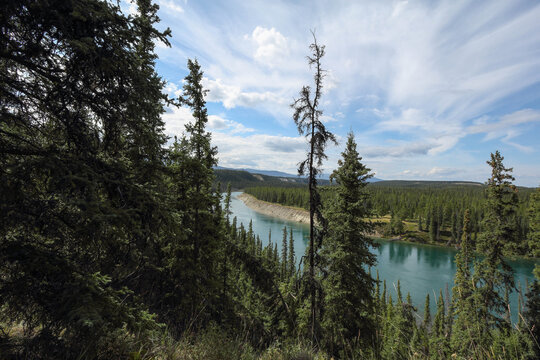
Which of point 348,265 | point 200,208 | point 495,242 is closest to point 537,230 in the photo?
point 495,242

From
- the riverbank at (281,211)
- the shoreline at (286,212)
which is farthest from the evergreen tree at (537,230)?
the riverbank at (281,211)

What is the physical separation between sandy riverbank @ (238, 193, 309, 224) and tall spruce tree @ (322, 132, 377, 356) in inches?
3863

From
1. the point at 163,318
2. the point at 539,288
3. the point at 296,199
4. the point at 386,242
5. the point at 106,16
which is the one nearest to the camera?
the point at 106,16

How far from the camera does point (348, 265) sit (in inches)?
497

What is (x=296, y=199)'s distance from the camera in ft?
431

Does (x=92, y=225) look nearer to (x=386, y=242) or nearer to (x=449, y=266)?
(x=449, y=266)

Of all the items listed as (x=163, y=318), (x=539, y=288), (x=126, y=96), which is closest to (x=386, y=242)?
(x=539, y=288)

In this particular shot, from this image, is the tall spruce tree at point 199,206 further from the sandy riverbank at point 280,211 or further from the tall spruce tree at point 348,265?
the sandy riverbank at point 280,211

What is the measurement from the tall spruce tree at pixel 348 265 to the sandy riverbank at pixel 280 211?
98132 mm

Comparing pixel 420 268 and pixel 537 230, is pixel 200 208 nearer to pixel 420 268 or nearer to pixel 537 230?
pixel 537 230

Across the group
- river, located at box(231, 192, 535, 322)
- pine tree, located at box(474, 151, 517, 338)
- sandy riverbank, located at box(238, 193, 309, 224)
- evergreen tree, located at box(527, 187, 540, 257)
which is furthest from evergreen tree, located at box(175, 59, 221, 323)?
sandy riverbank, located at box(238, 193, 309, 224)

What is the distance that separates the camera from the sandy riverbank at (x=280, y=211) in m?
115

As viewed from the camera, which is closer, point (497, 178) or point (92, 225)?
point (92, 225)

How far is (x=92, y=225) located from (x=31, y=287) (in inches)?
41.1
